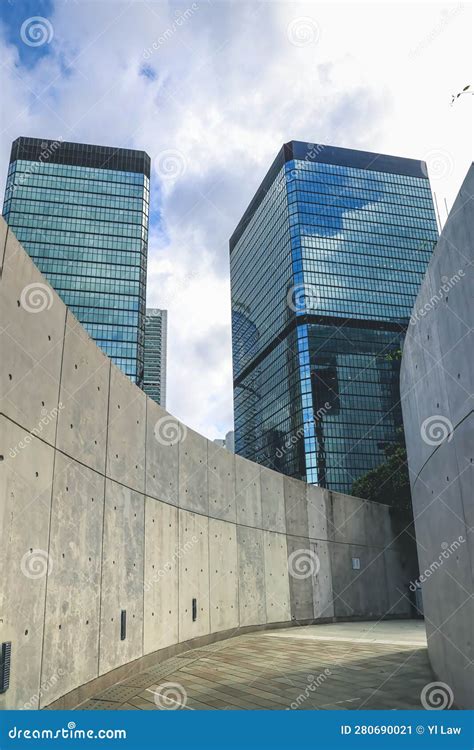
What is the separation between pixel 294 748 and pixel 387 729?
0.91 meters

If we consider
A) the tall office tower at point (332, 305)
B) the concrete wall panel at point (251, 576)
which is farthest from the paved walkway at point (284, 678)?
the tall office tower at point (332, 305)

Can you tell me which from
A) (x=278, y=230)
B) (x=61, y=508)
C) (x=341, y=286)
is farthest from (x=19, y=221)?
(x=61, y=508)

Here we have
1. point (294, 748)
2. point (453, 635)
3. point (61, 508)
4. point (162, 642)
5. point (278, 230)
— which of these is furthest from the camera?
point (278, 230)

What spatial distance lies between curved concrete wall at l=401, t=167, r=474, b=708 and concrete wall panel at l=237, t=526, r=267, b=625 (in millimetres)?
6552

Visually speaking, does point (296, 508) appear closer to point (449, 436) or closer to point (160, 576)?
point (160, 576)

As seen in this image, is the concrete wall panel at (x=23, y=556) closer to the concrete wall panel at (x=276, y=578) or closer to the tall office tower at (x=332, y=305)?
the concrete wall panel at (x=276, y=578)

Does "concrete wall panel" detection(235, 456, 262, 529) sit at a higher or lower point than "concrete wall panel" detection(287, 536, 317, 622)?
higher

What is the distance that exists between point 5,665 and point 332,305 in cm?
9889

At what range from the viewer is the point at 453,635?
5.54 meters

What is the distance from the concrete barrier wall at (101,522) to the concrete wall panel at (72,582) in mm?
23

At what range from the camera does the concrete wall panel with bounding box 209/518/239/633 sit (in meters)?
11.6

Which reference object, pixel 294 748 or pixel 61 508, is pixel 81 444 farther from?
Answer: pixel 294 748

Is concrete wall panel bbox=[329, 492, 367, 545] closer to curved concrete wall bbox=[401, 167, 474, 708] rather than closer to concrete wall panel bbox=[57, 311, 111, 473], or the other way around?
curved concrete wall bbox=[401, 167, 474, 708]

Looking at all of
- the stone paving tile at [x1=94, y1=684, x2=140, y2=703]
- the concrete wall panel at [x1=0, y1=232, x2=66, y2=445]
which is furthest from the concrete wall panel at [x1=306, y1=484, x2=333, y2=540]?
the concrete wall panel at [x1=0, y1=232, x2=66, y2=445]
